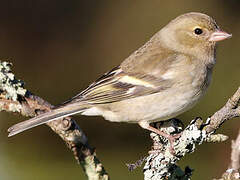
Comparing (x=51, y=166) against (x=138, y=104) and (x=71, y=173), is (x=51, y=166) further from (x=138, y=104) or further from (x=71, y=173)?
(x=138, y=104)

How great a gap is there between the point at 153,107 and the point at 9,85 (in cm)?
109

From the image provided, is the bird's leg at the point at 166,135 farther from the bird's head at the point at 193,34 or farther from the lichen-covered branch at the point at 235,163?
the bird's head at the point at 193,34

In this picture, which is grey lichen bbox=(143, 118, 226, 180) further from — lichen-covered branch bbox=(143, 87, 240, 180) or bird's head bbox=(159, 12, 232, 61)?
bird's head bbox=(159, 12, 232, 61)

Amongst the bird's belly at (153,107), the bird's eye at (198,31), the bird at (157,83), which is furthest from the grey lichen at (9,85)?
the bird's eye at (198,31)

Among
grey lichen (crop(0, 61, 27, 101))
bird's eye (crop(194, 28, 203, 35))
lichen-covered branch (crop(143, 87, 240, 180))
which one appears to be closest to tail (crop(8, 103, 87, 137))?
grey lichen (crop(0, 61, 27, 101))

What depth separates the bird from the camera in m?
3.51

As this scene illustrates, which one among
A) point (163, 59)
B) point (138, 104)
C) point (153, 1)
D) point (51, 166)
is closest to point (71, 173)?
point (51, 166)

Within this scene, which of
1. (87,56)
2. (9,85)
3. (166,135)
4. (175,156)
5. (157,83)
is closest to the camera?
(175,156)

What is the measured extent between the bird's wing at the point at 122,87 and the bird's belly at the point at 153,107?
0.14 feet

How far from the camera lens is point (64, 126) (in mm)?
2871

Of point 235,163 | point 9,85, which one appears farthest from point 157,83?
point 235,163

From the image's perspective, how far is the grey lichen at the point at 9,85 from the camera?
283cm

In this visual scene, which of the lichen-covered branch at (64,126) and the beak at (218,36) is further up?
the beak at (218,36)

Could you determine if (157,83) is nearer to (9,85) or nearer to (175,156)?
(175,156)
